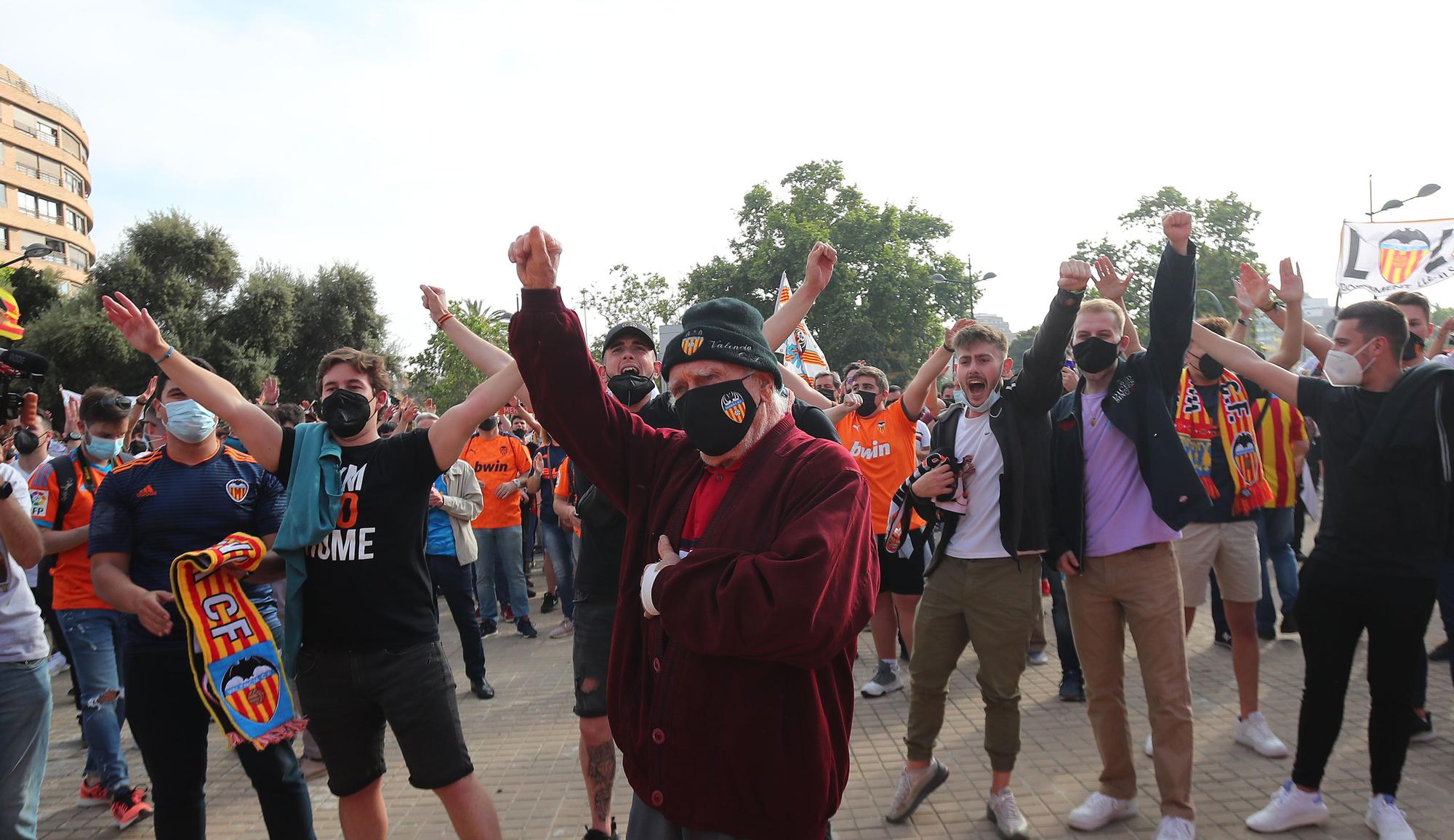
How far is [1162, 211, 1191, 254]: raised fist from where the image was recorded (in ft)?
12.4

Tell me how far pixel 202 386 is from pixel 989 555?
3551 mm

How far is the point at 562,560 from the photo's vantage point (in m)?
9.15

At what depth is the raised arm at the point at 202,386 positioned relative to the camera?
3379mm

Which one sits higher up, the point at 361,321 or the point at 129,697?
the point at 361,321

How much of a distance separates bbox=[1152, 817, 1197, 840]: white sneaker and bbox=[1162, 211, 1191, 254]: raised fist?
2.50 m

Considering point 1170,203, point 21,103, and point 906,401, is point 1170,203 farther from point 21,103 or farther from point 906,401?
point 21,103

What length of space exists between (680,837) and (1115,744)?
275cm

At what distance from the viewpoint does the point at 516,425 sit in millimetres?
17656

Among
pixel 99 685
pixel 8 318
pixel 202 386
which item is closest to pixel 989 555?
pixel 202 386

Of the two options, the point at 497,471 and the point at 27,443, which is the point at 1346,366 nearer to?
the point at 497,471

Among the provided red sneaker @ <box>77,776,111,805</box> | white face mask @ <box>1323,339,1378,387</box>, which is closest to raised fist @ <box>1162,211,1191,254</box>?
white face mask @ <box>1323,339,1378,387</box>

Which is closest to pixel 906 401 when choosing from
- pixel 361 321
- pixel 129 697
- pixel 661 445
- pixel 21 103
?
pixel 661 445

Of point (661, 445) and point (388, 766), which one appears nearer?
point (661, 445)

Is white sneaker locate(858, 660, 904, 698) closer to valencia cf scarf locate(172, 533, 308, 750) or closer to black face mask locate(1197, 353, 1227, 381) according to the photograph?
black face mask locate(1197, 353, 1227, 381)
